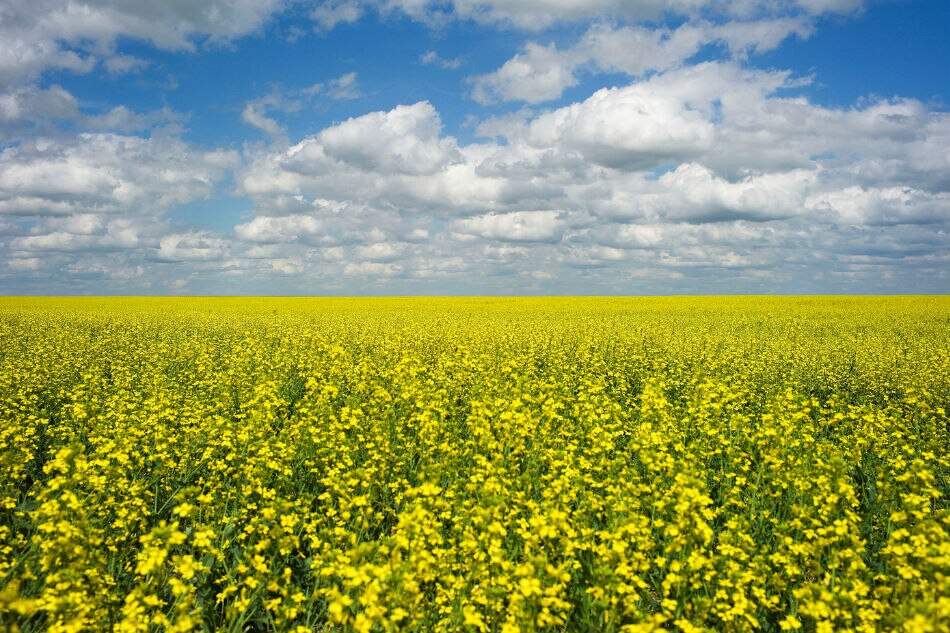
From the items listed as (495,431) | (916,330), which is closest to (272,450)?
(495,431)

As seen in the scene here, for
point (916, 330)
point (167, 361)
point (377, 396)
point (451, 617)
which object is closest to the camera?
point (451, 617)

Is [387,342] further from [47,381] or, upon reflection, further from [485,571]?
[485,571]

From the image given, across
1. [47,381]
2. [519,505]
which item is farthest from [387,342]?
[519,505]

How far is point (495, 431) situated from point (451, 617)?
505 centimetres

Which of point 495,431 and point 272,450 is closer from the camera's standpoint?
point 272,450

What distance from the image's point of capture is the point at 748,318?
107ft

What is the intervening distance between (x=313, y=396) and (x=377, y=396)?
2.20m

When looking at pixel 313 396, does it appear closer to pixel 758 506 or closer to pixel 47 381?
pixel 47 381

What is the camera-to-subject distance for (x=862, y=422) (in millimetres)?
9820

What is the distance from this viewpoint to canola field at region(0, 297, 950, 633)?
4.41m

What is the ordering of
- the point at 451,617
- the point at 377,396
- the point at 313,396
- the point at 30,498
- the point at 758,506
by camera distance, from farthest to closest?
1. the point at 313,396
2. the point at 377,396
3. the point at 30,498
4. the point at 758,506
5. the point at 451,617

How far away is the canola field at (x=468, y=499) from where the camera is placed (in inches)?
173

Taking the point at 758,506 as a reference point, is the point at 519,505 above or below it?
above

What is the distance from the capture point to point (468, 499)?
6.37 m
